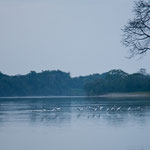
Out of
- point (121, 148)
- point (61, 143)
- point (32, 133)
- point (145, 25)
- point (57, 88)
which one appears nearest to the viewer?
point (145, 25)

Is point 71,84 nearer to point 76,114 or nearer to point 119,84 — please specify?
point 119,84

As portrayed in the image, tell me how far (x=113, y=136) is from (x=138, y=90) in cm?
9801

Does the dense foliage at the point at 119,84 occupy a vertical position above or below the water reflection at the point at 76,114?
above

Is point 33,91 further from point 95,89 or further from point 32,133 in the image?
point 32,133

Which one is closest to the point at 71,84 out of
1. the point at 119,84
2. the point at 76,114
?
the point at 119,84

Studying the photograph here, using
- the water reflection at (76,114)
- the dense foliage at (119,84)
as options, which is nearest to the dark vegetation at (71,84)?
the dense foliage at (119,84)

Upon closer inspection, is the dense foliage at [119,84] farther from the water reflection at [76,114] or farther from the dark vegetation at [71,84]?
the water reflection at [76,114]

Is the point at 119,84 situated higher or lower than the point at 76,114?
higher

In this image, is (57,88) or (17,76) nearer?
(17,76)

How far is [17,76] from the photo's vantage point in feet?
468

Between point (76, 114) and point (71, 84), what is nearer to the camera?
point (76, 114)

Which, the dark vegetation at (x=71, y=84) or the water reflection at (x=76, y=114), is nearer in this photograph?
the water reflection at (x=76, y=114)

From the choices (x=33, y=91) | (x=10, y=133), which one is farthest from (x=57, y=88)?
(x=10, y=133)

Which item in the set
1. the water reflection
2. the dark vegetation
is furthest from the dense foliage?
the water reflection
